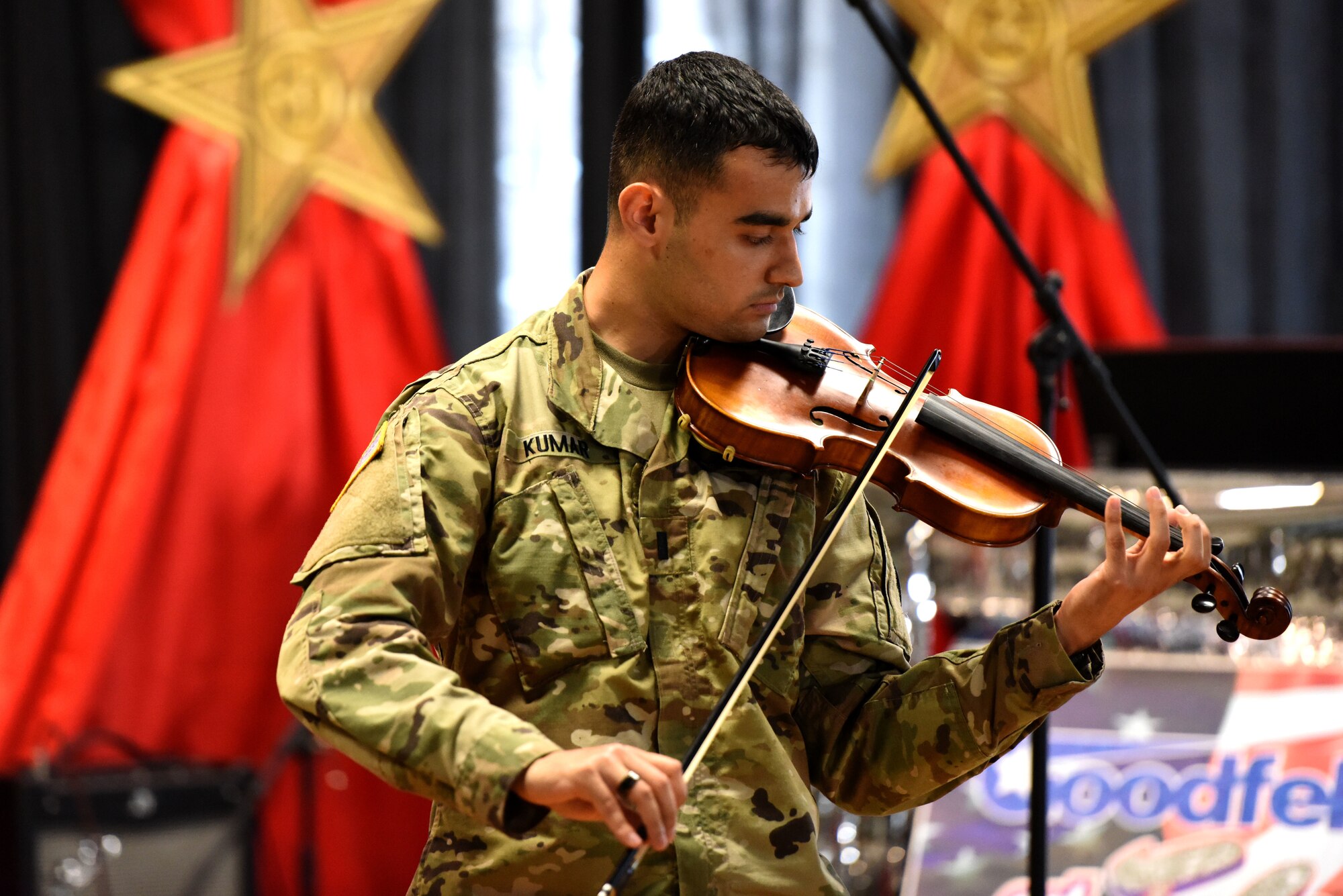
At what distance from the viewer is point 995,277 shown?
13.3ft

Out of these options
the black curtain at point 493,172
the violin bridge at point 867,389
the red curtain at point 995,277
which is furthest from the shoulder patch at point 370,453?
the black curtain at point 493,172

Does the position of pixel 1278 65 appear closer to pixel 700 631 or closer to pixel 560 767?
pixel 700 631

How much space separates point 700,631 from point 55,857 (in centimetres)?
251

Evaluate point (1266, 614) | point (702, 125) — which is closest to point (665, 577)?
point (702, 125)

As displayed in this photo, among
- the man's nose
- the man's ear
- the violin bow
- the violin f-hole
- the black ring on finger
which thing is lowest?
the black ring on finger

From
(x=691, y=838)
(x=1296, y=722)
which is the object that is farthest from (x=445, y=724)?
(x=1296, y=722)

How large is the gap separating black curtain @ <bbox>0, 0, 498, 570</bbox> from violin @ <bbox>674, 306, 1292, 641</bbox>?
276cm

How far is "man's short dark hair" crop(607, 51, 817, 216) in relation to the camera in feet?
5.48

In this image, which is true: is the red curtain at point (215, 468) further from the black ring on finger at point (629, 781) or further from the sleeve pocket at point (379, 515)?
the black ring on finger at point (629, 781)

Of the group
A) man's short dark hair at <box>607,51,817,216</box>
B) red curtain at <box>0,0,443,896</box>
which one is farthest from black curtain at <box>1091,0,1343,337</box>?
man's short dark hair at <box>607,51,817,216</box>

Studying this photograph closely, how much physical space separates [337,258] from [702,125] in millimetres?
2789

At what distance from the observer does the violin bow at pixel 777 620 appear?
1.36 m

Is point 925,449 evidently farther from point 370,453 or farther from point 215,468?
point 215,468

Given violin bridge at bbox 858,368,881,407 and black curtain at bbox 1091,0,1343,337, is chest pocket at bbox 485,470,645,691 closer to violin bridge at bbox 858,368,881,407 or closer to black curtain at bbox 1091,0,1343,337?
violin bridge at bbox 858,368,881,407
